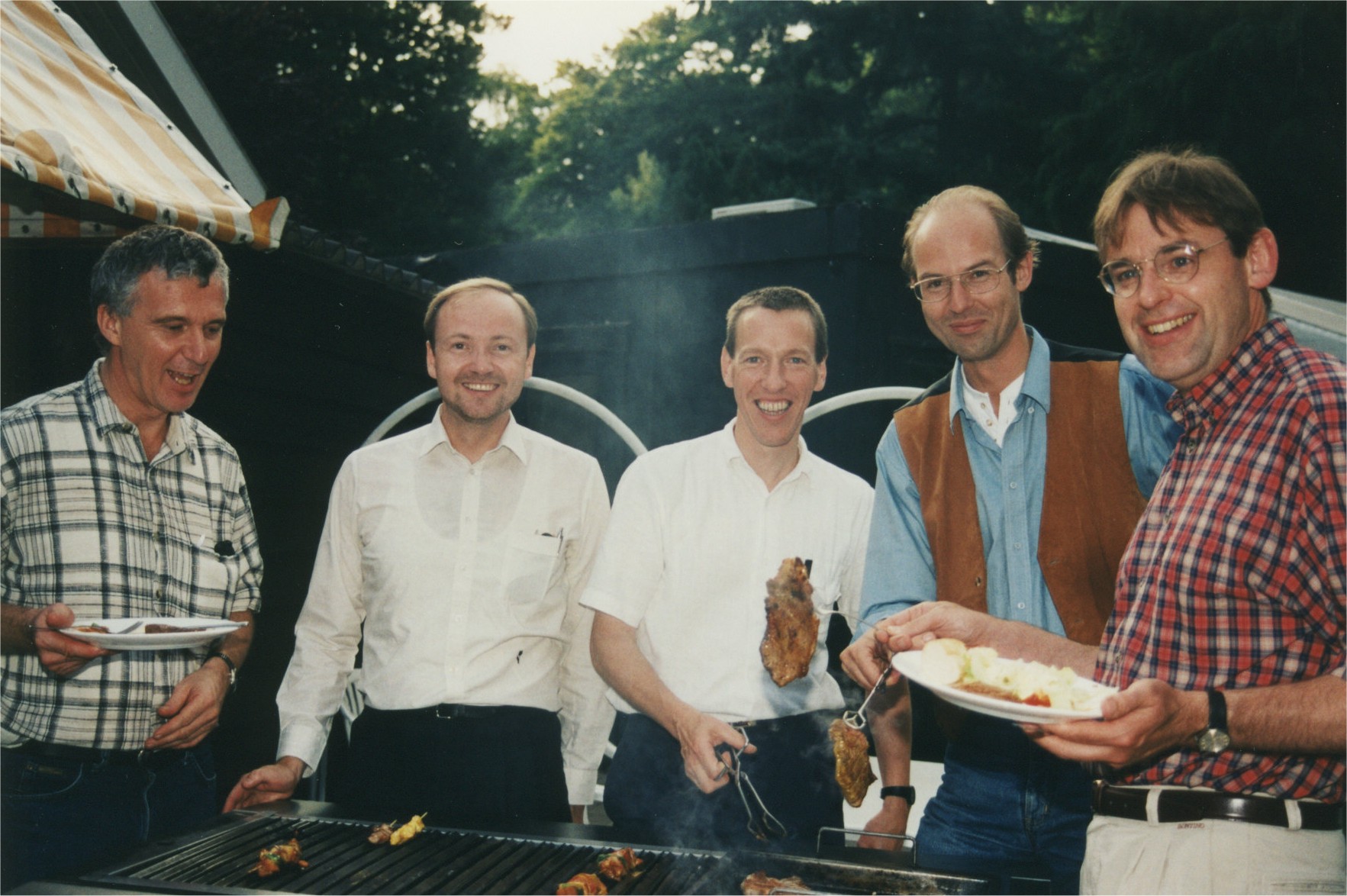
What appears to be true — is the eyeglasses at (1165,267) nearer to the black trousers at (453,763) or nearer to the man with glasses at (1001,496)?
the man with glasses at (1001,496)

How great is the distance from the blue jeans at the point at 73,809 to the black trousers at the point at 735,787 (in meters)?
1.31

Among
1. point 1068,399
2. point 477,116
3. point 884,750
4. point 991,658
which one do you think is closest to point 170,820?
point 884,750

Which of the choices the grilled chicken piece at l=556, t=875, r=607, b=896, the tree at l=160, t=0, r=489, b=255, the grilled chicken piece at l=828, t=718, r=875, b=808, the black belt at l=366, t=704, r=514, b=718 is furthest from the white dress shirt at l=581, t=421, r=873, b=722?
the tree at l=160, t=0, r=489, b=255

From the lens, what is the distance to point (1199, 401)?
2352 millimetres

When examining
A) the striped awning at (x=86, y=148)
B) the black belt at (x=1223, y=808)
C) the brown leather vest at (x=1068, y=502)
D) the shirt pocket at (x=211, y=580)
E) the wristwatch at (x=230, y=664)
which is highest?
the striped awning at (x=86, y=148)

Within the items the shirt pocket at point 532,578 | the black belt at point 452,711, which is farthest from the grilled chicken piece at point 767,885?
the shirt pocket at point 532,578

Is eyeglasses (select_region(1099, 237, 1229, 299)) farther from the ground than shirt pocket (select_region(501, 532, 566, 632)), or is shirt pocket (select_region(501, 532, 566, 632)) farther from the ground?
eyeglasses (select_region(1099, 237, 1229, 299))

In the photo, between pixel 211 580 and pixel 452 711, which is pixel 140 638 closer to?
pixel 211 580

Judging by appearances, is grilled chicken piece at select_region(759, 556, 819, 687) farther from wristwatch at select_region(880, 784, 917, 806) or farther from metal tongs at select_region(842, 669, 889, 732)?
wristwatch at select_region(880, 784, 917, 806)

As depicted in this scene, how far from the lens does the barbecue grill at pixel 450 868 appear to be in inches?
97.0

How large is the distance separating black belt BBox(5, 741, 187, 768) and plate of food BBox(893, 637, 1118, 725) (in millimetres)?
2385

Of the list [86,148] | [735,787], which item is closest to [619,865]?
[735,787]

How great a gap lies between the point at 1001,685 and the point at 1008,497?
0.94m

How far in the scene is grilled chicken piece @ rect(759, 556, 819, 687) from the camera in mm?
3193
